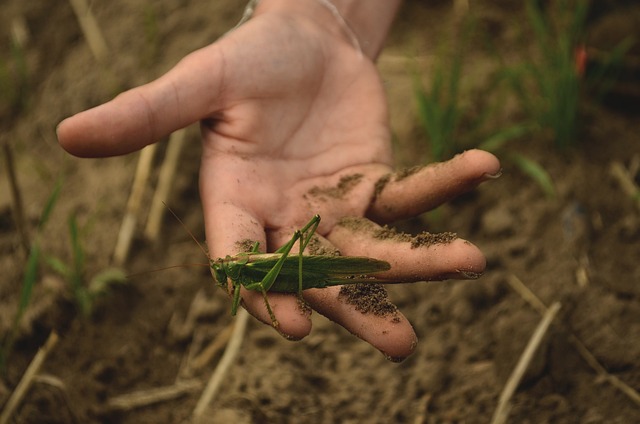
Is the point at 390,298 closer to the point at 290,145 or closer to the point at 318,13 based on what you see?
the point at 290,145

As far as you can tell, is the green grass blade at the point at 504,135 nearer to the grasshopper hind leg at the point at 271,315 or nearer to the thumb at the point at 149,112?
the thumb at the point at 149,112

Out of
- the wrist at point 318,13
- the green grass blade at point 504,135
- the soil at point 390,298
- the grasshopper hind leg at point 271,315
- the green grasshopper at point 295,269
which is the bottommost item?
the soil at point 390,298

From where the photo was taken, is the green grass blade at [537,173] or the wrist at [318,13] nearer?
the wrist at [318,13]

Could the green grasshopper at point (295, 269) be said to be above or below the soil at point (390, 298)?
above

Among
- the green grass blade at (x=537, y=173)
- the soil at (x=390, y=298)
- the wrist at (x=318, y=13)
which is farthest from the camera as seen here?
the green grass blade at (x=537, y=173)

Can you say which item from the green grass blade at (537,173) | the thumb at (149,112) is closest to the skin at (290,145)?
the thumb at (149,112)

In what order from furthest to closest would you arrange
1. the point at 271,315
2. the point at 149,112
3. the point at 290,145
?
the point at 290,145 < the point at 149,112 < the point at 271,315

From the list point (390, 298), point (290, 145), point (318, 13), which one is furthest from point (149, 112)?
point (390, 298)
